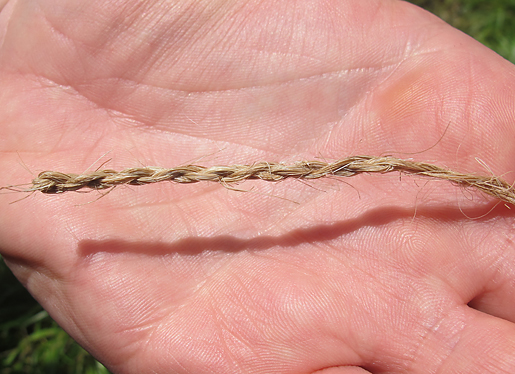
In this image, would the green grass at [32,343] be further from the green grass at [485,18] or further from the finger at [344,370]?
the green grass at [485,18]

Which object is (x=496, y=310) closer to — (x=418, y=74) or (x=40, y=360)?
(x=418, y=74)

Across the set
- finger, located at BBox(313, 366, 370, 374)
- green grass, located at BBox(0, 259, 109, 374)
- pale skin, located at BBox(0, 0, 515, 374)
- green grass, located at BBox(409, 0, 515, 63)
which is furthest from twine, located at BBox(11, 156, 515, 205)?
green grass, located at BBox(409, 0, 515, 63)

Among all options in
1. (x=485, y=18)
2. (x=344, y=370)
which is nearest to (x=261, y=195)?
(x=344, y=370)

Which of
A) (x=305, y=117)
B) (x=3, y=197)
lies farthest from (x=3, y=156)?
(x=305, y=117)

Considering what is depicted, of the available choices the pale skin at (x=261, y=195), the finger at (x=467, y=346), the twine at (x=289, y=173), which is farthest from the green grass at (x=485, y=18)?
the finger at (x=467, y=346)

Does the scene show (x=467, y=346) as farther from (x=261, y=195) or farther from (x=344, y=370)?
(x=261, y=195)
